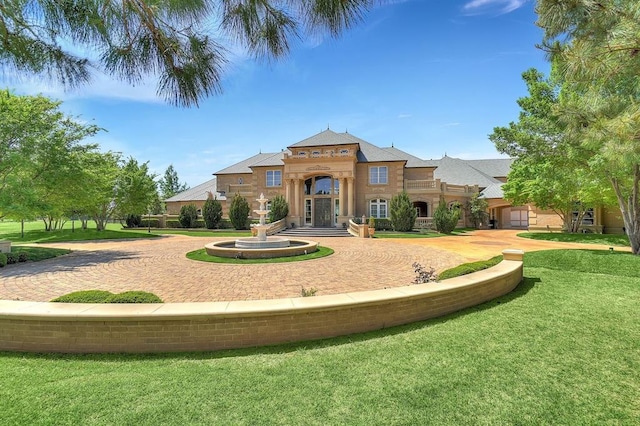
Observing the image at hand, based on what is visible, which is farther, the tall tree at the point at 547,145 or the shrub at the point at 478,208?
the shrub at the point at 478,208

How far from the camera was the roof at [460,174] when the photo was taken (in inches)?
1454

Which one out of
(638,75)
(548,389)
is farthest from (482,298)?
(638,75)

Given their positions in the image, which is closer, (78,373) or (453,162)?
(78,373)

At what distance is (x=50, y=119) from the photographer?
17406mm

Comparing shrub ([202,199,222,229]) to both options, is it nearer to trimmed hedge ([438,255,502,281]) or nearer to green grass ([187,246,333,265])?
green grass ([187,246,333,265])

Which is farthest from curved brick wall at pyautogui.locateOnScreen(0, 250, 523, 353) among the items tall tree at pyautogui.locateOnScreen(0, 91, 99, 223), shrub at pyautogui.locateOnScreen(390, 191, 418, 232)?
shrub at pyautogui.locateOnScreen(390, 191, 418, 232)

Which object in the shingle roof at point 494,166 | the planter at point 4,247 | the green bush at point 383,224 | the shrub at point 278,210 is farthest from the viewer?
the shingle roof at point 494,166

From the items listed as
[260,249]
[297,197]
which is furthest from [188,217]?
[260,249]

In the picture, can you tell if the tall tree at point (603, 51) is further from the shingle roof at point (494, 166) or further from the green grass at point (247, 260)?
the shingle roof at point (494, 166)

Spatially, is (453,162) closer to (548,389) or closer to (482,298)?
(482,298)

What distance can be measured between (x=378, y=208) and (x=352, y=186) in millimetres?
3719

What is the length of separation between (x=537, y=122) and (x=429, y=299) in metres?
14.2

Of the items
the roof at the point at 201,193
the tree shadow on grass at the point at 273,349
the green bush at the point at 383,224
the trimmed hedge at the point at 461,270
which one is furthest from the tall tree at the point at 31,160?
the green bush at the point at 383,224

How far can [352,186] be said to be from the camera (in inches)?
1155
